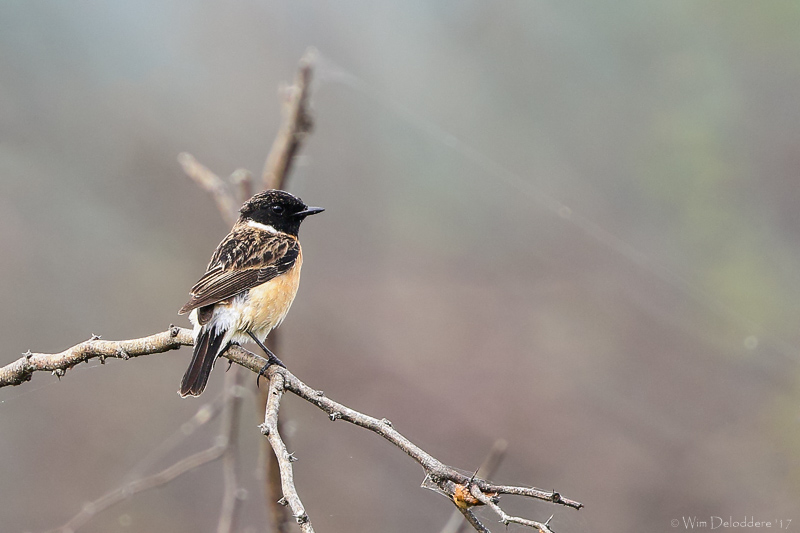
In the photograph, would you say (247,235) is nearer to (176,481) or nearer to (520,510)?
(520,510)

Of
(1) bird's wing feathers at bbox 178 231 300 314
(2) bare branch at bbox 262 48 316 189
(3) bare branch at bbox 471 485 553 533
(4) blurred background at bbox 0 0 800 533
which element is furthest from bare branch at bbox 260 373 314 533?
(4) blurred background at bbox 0 0 800 533

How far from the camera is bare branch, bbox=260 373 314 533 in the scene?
1.90m

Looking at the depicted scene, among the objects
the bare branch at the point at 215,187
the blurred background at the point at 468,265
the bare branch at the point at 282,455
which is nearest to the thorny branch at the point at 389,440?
the bare branch at the point at 282,455

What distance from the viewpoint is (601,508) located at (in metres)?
7.55

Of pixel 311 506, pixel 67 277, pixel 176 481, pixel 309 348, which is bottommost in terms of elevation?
pixel 176 481

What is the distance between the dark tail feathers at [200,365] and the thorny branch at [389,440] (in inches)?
7.5

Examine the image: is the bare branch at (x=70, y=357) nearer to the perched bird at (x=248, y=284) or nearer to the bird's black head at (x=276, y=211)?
the perched bird at (x=248, y=284)

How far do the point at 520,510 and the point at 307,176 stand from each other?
758 centimetres

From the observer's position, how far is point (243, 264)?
4273 mm

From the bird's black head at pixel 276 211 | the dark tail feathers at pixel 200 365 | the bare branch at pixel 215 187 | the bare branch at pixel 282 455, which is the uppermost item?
the bird's black head at pixel 276 211

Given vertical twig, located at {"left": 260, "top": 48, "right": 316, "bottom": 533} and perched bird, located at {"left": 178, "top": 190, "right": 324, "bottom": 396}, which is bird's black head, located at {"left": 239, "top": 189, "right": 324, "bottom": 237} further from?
vertical twig, located at {"left": 260, "top": 48, "right": 316, "bottom": 533}

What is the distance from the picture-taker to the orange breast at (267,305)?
404 centimetres

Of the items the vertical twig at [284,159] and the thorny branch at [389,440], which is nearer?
the thorny branch at [389,440]

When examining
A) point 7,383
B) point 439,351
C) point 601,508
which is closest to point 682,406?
point 601,508
